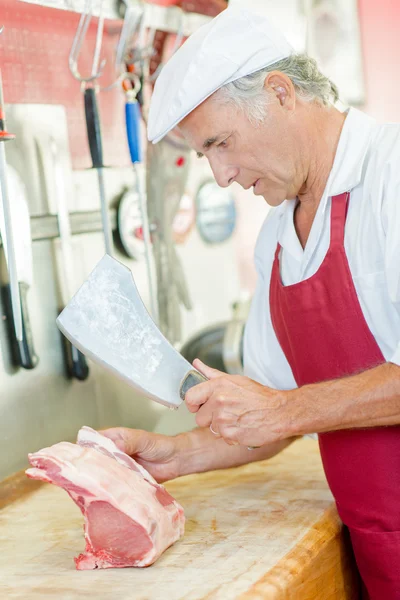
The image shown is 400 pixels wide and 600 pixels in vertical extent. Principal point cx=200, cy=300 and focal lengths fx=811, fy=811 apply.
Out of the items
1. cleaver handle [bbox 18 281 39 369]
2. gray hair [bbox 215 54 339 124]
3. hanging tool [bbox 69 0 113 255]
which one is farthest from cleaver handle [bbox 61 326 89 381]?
gray hair [bbox 215 54 339 124]

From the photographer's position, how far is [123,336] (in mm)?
1321

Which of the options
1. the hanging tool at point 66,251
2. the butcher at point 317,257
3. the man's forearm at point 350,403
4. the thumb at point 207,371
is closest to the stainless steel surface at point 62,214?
the hanging tool at point 66,251

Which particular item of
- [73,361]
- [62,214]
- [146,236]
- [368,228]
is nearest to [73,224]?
[62,214]

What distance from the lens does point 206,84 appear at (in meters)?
1.29

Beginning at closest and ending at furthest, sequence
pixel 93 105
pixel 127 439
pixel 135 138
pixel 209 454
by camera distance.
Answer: pixel 127 439 → pixel 209 454 → pixel 93 105 → pixel 135 138

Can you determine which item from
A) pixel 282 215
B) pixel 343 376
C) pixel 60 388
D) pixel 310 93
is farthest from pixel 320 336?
pixel 60 388

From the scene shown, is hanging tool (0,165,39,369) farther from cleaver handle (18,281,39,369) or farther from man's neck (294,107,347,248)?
man's neck (294,107,347,248)

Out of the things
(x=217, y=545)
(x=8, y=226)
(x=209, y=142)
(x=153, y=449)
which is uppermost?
(x=209, y=142)

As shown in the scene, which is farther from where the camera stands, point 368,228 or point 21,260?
point 21,260

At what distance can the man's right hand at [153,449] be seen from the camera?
147 cm

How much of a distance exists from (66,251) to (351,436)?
2.37ft

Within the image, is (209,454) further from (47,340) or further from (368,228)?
(368,228)

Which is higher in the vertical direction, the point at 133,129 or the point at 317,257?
the point at 133,129

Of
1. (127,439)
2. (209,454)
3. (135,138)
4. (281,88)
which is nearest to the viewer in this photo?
(281,88)
